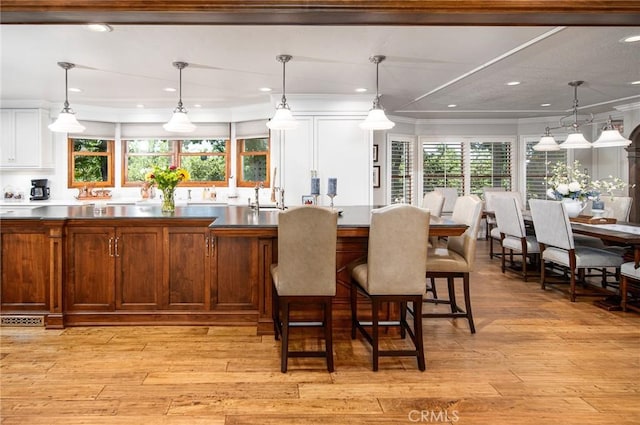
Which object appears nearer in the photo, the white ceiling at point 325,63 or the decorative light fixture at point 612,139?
the white ceiling at point 325,63

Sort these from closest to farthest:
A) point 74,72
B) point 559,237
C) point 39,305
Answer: point 39,305 < point 559,237 < point 74,72

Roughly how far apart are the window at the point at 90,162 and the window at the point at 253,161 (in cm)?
226

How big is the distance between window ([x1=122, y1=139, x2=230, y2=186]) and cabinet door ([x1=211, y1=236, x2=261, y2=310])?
13.4ft

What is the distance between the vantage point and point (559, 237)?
4.33 metres

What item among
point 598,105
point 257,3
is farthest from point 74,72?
point 598,105

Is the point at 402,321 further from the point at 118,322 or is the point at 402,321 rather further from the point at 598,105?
the point at 598,105

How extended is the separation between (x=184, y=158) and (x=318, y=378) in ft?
18.8

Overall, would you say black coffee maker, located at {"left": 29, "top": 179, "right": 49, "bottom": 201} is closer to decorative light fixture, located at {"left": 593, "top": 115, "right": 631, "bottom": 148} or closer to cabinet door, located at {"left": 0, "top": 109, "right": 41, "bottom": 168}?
Answer: cabinet door, located at {"left": 0, "top": 109, "right": 41, "bottom": 168}

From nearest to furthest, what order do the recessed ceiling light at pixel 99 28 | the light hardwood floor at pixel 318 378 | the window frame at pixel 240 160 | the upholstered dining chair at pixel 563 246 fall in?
the light hardwood floor at pixel 318 378 → the recessed ceiling light at pixel 99 28 → the upholstered dining chair at pixel 563 246 → the window frame at pixel 240 160

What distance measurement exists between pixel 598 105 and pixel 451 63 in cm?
387

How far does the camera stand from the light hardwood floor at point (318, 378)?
2152mm

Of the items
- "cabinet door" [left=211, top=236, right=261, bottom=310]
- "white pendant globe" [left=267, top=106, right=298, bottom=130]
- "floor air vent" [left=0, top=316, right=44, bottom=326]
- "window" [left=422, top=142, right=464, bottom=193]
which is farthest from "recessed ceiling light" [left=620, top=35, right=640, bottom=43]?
"floor air vent" [left=0, top=316, right=44, bottom=326]

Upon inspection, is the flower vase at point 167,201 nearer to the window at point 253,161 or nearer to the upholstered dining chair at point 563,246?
the window at point 253,161

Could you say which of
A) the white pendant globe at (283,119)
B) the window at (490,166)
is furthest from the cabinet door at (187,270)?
the window at (490,166)
